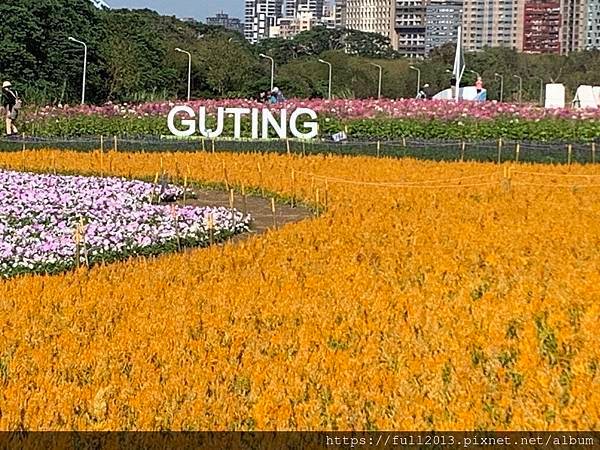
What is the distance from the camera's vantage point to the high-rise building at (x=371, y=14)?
6093 inches

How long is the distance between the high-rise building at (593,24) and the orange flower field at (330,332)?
110 metres

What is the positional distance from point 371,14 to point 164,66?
9916 cm

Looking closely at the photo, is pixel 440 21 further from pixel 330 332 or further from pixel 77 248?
pixel 330 332

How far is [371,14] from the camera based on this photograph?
15588cm

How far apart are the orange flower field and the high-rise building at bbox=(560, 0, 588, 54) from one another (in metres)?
116

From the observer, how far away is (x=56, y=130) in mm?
25875

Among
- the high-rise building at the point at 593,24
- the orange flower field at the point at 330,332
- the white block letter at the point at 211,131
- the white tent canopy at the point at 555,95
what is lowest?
the orange flower field at the point at 330,332

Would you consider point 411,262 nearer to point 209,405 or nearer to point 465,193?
point 209,405

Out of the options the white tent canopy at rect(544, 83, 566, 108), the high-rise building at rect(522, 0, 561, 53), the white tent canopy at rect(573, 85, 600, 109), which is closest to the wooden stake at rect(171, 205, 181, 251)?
the white tent canopy at rect(544, 83, 566, 108)

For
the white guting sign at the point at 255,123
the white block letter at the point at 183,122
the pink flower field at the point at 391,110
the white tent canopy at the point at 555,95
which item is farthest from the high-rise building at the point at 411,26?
the white guting sign at the point at 255,123

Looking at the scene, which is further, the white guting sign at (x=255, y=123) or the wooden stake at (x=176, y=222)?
the white guting sign at (x=255, y=123)

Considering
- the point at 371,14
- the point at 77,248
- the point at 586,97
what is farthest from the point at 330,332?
the point at 371,14

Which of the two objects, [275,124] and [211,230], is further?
[275,124]

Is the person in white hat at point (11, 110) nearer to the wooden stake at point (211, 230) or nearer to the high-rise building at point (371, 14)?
the wooden stake at point (211, 230)
